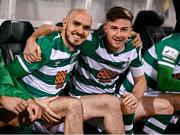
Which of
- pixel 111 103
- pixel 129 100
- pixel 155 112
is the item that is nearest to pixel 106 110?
pixel 111 103

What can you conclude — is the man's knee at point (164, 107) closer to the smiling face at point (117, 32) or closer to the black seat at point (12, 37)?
Result: the smiling face at point (117, 32)

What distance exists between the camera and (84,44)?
73.0 inches

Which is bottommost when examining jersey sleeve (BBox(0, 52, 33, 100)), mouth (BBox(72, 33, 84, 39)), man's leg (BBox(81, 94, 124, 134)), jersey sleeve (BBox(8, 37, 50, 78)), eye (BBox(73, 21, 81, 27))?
man's leg (BBox(81, 94, 124, 134))

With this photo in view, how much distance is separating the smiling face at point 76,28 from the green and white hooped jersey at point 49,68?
0.11 feet

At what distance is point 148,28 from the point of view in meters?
2.67

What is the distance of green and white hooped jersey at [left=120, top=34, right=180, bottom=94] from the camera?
2029mm

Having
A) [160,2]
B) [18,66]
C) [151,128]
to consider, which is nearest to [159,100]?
[151,128]

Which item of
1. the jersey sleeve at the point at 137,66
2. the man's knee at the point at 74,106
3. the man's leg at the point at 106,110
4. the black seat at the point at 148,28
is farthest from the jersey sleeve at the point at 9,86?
the black seat at the point at 148,28

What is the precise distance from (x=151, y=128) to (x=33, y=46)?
897 mm

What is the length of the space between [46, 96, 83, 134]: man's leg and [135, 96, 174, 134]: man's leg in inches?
23.2

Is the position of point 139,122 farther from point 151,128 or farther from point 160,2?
point 160,2

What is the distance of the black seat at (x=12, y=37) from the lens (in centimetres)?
A: 184

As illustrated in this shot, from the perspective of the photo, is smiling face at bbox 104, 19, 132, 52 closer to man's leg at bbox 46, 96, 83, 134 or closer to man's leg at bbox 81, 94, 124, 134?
man's leg at bbox 81, 94, 124, 134

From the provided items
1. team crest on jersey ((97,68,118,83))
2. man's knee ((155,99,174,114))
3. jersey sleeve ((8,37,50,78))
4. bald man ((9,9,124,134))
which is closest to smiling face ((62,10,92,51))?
bald man ((9,9,124,134))
